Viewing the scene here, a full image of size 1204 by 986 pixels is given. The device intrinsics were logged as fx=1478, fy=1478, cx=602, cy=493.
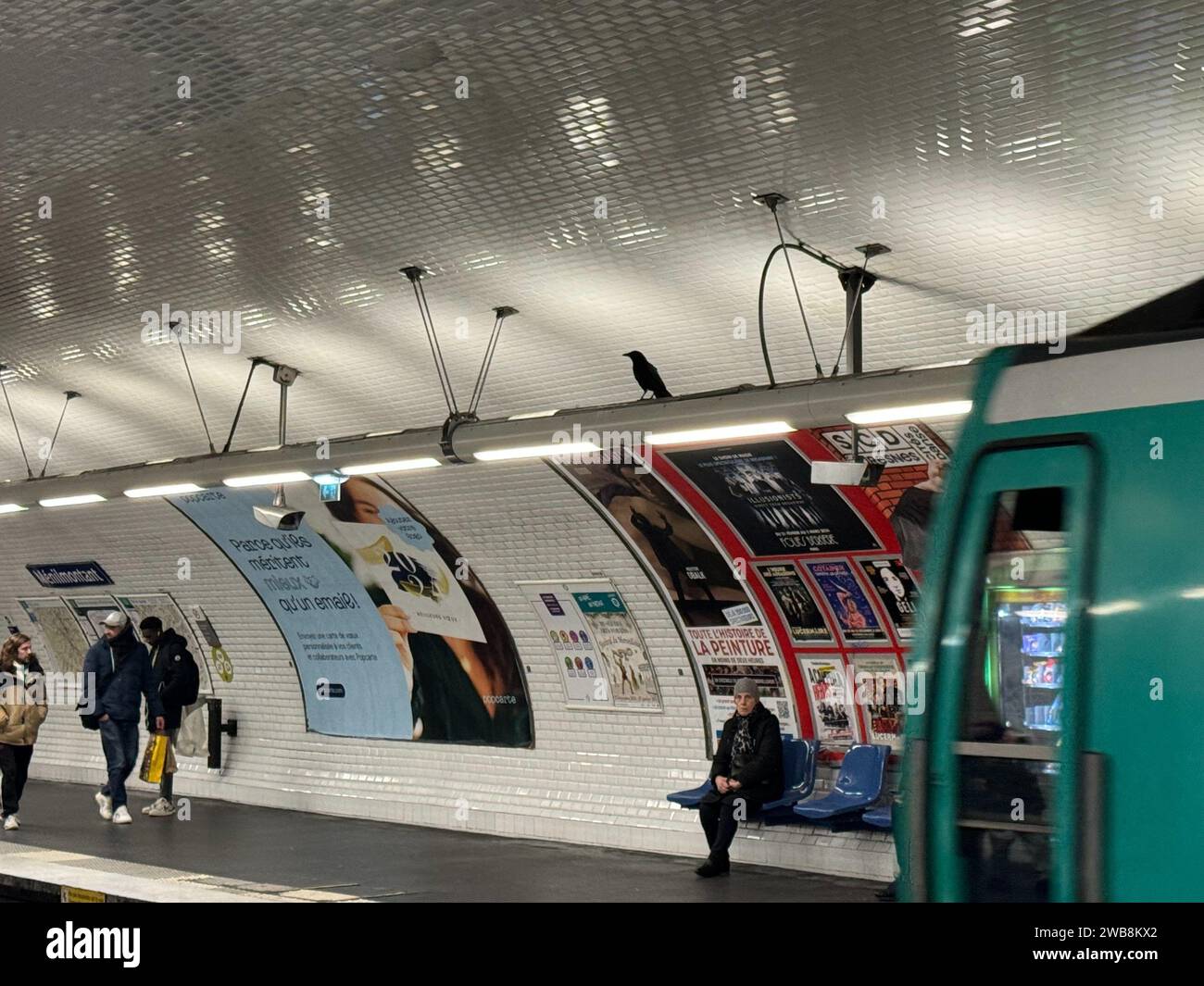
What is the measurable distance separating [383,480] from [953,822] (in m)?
10.4

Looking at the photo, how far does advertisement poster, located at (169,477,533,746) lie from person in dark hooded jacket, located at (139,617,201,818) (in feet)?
4.32

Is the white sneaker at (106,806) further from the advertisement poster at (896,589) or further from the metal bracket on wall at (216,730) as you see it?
the advertisement poster at (896,589)

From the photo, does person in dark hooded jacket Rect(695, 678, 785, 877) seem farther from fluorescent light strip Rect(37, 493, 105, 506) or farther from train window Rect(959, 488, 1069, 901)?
train window Rect(959, 488, 1069, 901)

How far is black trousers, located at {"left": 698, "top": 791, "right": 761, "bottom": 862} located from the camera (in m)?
11.8

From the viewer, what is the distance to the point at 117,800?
15391 mm

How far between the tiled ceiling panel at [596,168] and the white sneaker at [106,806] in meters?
6.00

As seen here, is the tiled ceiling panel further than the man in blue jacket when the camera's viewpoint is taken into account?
No

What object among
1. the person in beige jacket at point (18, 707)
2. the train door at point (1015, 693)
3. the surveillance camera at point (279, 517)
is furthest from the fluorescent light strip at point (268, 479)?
the train door at point (1015, 693)

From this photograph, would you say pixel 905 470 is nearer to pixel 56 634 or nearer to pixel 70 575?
pixel 70 575

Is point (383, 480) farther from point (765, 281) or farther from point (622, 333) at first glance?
point (765, 281)

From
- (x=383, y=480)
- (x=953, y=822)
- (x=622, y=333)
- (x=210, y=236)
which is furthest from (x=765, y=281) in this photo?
(x=383, y=480)

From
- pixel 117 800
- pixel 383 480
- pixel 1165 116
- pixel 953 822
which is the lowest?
pixel 117 800

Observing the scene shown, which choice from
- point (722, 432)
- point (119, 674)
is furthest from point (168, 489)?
point (722, 432)

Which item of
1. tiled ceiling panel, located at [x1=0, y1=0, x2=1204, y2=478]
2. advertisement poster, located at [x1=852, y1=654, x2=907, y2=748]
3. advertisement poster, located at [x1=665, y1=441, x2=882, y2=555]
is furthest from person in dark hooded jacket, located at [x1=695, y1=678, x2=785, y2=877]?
tiled ceiling panel, located at [x1=0, y1=0, x2=1204, y2=478]
